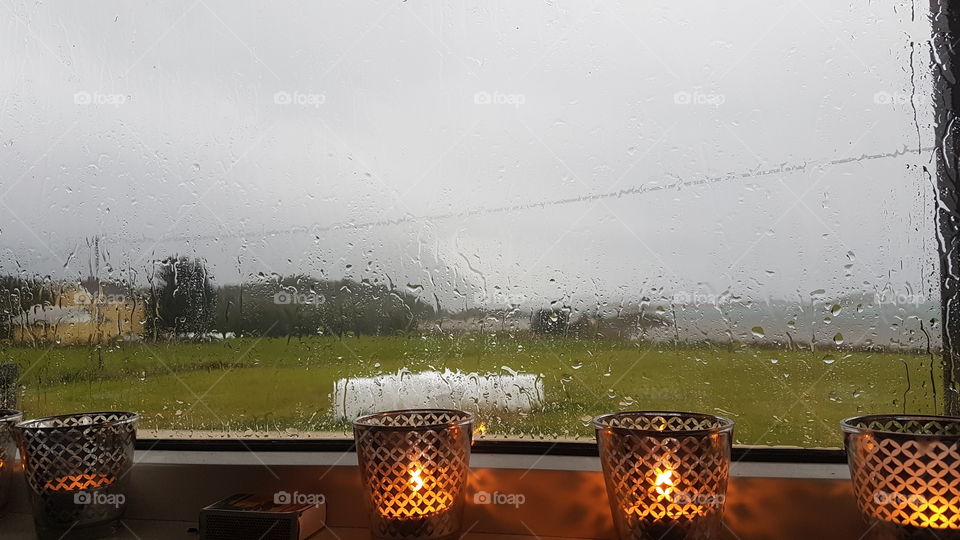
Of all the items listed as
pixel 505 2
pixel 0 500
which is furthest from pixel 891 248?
pixel 0 500

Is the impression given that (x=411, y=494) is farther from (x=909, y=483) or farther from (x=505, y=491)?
(x=909, y=483)

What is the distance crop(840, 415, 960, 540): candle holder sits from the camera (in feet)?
2.39

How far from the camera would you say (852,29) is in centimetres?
98

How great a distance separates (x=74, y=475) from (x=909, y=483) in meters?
1.10

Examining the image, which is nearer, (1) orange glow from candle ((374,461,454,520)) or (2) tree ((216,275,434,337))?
(1) orange glow from candle ((374,461,454,520))

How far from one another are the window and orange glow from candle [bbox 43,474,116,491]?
0.20 m

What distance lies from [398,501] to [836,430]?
634mm

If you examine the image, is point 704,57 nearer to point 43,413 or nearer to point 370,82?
point 370,82

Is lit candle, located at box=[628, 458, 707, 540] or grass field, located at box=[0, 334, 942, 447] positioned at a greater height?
grass field, located at box=[0, 334, 942, 447]

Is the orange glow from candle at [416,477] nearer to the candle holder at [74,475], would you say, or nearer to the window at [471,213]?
the window at [471,213]

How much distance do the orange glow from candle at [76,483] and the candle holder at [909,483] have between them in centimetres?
104

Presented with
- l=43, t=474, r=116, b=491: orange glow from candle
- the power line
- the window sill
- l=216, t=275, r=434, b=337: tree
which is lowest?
the window sill

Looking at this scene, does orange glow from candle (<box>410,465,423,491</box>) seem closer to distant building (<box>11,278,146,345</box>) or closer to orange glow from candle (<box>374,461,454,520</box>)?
orange glow from candle (<box>374,461,454,520</box>)

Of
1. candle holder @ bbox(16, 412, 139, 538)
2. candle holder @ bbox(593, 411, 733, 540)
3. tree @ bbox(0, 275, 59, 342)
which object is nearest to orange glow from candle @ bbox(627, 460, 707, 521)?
candle holder @ bbox(593, 411, 733, 540)
